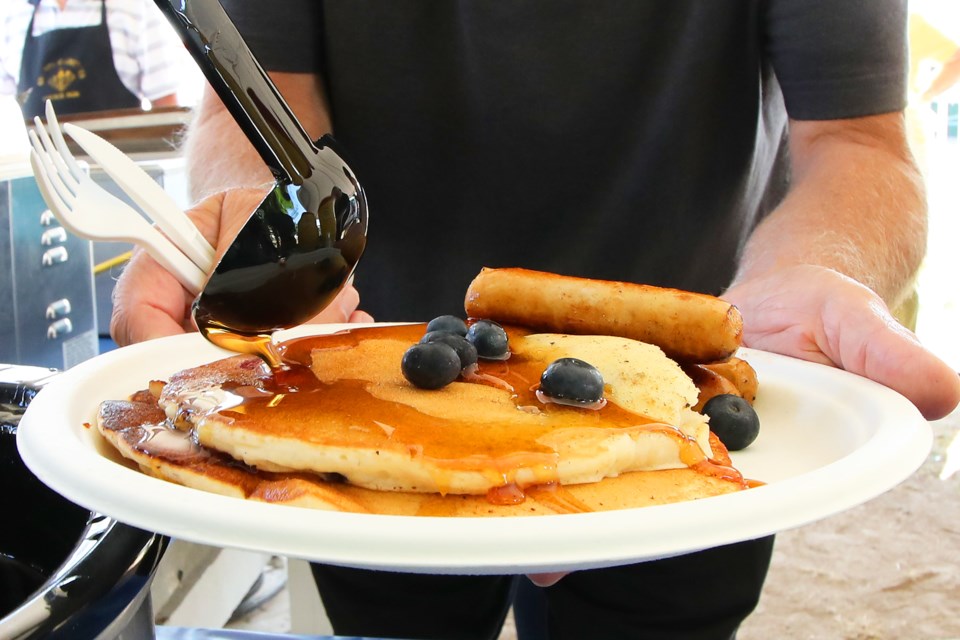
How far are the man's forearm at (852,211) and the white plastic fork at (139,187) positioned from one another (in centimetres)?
93

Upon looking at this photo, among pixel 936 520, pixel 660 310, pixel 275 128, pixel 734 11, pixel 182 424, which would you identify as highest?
pixel 734 11

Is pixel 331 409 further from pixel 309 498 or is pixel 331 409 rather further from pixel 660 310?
pixel 660 310

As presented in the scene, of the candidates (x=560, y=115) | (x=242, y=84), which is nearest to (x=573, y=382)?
(x=242, y=84)

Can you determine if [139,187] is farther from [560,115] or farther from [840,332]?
[560,115]

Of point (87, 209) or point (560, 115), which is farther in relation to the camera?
point (560, 115)

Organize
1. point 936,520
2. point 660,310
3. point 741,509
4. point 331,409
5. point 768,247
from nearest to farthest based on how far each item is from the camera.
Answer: point 741,509
point 331,409
point 660,310
point 768,247
point 936,520

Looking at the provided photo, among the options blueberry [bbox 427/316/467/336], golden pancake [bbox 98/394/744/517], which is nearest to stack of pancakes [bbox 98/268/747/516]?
golden pancake [bbox 98/394/744/517]

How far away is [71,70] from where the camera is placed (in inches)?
195

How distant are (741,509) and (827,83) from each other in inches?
54.5

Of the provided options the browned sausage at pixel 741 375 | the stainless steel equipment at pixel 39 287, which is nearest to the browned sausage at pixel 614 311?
the browned sausage at pixel 741 375

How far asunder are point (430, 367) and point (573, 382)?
0.17 metres

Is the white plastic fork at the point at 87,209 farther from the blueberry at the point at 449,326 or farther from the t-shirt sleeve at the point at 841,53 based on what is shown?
the t-shirt sleeve at the point at 841,53

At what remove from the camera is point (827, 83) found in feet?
5.85

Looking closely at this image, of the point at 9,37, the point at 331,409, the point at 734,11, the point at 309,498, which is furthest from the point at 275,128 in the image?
the point at 9,37
